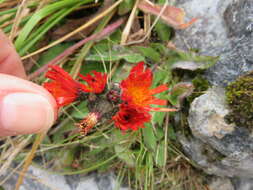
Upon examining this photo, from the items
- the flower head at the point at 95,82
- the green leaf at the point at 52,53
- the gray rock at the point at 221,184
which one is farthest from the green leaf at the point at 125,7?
the gray rock at the point at 221,184

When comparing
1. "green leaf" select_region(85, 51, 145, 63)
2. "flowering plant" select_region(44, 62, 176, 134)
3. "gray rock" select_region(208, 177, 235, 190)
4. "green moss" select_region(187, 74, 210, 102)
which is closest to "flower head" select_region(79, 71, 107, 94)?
"flowering plant" select_region(44, 62, 176, 134)

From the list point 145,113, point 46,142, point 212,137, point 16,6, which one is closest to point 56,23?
point 16,6

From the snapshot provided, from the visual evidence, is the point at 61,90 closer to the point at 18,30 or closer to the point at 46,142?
the point at 46,142

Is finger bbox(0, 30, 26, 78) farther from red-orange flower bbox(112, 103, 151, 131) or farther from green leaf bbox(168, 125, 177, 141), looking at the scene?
green leaf bbox(168, 125, 177, 141)

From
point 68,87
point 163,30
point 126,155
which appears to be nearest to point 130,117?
point 68,87

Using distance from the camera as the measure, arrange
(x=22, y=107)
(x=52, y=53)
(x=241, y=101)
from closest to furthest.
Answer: (x=22, y=107), (x=241, y=101), (x=52, y=53)

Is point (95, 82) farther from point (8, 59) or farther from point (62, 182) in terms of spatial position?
point (62, 182)

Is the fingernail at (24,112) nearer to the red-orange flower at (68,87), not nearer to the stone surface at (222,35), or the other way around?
the red-orange flower at (68,87)
